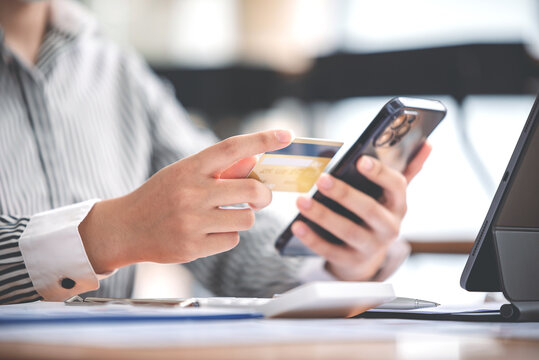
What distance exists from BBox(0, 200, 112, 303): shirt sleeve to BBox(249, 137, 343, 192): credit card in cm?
23

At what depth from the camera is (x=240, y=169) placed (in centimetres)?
67

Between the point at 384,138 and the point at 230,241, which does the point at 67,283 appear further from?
the point at 384,138

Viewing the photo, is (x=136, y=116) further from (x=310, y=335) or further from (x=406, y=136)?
(x=310, y=335)

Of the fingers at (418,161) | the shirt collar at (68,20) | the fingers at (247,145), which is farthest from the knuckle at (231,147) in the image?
the shirt collar at (68,20)

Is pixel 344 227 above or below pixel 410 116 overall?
below

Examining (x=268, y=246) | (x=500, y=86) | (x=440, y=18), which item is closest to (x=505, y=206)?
(x=268, y=246)

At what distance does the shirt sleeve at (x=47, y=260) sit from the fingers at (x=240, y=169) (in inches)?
7.5

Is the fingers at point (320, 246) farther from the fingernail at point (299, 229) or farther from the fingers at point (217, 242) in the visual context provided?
the fingers at point (217, 242)

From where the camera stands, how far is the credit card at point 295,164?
66 cm

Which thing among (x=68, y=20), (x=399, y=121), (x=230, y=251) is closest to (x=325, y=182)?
(x=399, y=121)

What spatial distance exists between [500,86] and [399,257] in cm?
123

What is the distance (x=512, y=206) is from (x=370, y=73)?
180 centimetres

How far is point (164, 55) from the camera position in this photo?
3.66 m

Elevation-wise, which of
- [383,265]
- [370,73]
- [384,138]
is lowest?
[383,265]
